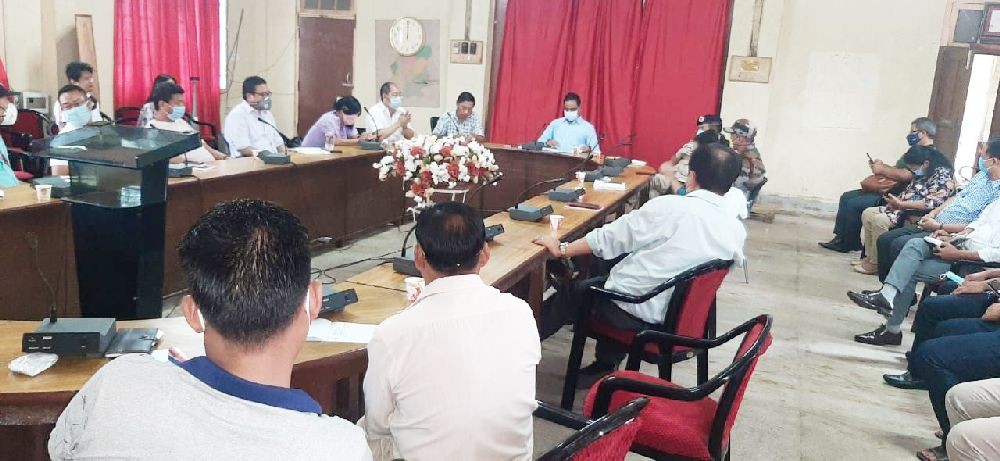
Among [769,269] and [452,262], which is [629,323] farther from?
[769,269]

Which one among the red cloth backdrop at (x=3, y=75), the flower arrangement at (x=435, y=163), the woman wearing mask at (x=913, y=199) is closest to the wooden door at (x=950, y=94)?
the woman wearing mask at (x=913, y=199)

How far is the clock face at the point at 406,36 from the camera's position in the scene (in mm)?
9039

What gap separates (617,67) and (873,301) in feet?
15.1

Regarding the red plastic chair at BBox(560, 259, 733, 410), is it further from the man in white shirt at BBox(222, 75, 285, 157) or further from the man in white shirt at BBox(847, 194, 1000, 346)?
the man in white shirt at BBox(222, 75, 285, 157)

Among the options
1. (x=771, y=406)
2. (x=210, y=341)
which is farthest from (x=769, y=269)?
Answer: (x=210, y=341)

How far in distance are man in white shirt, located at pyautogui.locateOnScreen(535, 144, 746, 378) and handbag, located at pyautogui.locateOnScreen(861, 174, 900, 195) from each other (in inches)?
152

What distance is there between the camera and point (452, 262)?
69.1 inches

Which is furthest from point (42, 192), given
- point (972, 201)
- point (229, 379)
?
point (972, 201)

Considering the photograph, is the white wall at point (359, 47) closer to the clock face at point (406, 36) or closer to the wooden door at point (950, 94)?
the clock face at point (406, 36)

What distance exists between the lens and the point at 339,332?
2.08 metres

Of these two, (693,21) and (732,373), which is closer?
(732,373)

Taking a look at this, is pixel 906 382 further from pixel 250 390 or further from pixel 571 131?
pixel 571 131

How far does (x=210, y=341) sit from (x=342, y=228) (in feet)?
15.6

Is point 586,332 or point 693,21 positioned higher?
point 693,21
